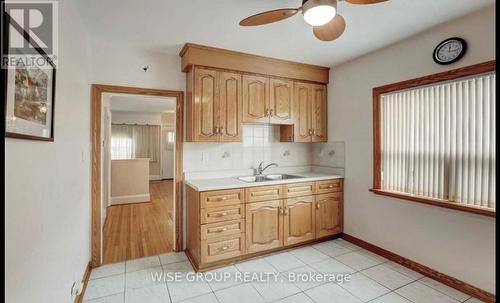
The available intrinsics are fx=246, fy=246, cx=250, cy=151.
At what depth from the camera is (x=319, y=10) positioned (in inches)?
60.1

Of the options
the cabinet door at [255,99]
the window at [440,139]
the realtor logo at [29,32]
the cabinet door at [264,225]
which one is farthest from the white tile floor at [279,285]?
the realtor logo at [29,32]

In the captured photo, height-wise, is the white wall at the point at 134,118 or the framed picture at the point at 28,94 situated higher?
the white wall at the point at 134,118

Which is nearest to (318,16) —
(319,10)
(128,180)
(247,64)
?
(319,10)

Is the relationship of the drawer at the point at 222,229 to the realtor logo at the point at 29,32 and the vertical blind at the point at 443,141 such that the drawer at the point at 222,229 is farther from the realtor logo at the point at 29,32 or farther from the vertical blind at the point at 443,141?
the realtor logo at the point at 29,32

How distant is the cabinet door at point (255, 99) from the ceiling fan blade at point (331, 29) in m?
1.21

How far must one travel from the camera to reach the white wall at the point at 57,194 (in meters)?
0.90

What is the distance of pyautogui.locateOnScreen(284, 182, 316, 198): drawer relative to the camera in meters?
2.88

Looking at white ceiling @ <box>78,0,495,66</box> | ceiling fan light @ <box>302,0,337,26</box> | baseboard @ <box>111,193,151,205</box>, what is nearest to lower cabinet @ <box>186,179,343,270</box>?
white ceiling @ <box>78,0,495,66</box>

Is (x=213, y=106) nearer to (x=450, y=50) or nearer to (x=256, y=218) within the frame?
(x=256, y=218)

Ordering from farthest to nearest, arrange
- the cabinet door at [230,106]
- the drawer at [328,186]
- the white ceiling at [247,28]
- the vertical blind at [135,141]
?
the vertical blind at [135,141] < the drawer at [328,186] < the cabinet door at [230,106] < the white ceiling at [247,28]

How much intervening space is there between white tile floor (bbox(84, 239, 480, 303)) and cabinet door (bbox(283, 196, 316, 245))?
24cm

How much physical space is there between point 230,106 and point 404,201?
213cm

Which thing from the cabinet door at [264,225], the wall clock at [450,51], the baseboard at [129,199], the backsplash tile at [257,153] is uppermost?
the wall clock at [450,51]

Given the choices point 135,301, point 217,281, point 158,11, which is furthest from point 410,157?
point 135,301
